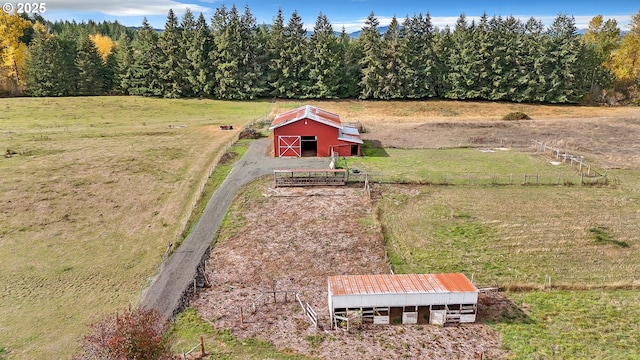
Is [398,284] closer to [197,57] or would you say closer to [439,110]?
[439,110]

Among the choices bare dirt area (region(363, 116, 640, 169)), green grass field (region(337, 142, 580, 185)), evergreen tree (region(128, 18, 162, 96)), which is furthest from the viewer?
evergreen tree (region(128, 18, 162, 96))

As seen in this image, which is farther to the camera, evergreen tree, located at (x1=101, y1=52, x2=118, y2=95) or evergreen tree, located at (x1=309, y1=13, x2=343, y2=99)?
evergreen tree, located at (x1=101, y1=52, x2=118, y2=95)

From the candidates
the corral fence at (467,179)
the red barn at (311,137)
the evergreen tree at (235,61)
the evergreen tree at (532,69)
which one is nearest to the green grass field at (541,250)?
the corral fence at (467,179)

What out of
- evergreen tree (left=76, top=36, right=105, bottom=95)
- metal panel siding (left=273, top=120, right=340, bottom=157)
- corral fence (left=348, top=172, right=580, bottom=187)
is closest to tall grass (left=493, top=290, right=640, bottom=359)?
corral fence (left=348, top=172, right=580, bottom=187)

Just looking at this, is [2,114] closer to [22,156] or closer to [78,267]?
[22,156]

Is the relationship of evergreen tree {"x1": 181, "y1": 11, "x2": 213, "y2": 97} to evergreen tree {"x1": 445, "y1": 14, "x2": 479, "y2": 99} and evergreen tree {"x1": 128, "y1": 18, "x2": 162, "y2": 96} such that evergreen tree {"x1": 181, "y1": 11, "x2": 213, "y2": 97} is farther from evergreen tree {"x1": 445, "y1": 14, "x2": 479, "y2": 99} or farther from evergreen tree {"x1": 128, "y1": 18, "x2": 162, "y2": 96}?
evergreen tree {"x1": 445, "y1": 14, "x2": 479, "y2": 99}

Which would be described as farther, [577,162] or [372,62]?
[372,62]

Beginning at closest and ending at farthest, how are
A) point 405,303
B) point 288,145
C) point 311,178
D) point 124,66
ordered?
point 405,303 < point 311,178 < point 288,145 < point 124,66

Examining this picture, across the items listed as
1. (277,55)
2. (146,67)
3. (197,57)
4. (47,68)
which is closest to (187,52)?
(197,57)
